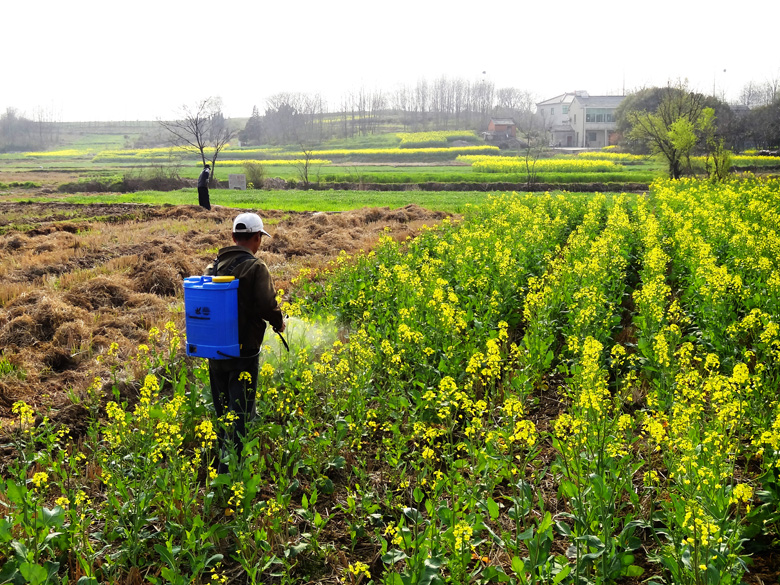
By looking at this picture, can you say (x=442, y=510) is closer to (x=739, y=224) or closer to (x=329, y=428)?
(x=329, y=428)

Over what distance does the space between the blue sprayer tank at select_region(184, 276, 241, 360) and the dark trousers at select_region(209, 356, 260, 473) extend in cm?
22

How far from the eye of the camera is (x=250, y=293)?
5422 mm

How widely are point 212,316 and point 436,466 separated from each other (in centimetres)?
246

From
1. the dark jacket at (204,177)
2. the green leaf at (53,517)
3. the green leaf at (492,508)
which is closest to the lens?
the green leaf at (492,508)

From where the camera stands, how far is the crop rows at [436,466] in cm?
396

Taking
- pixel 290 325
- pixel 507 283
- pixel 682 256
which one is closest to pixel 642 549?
pixel 290 325

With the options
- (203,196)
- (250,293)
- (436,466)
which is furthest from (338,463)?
(203,196)

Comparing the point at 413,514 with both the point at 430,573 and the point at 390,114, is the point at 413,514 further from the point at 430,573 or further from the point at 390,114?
the point at 390,114

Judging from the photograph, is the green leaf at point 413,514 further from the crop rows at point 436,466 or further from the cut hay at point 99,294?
the cut hay at point 99,294

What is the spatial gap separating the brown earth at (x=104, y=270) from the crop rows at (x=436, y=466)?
96cm

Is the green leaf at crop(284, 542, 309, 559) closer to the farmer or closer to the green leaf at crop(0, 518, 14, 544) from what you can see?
the farmer

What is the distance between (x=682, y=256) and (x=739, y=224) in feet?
6.53

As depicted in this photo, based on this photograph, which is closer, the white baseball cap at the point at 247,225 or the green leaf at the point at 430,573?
the green leaf at the point at 430,573

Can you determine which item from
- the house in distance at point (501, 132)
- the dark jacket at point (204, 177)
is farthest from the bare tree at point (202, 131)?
the house in distance at point (501, 132)
